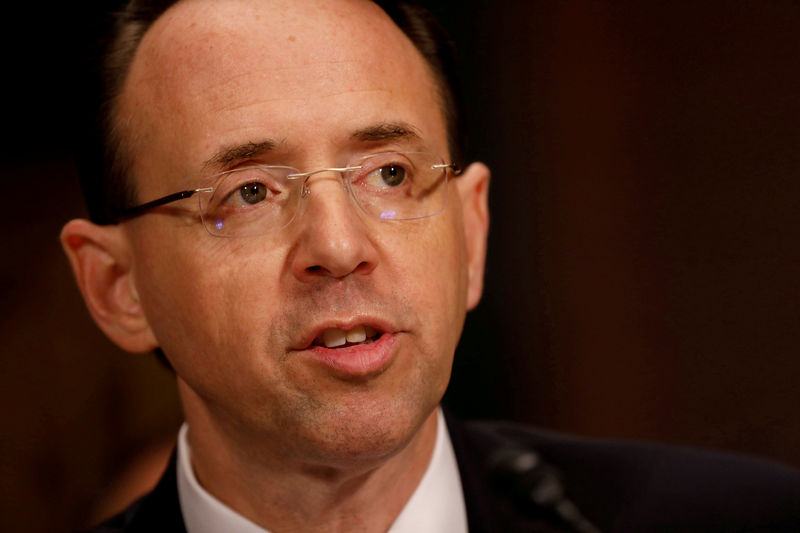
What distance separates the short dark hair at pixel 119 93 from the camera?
191 centimetres

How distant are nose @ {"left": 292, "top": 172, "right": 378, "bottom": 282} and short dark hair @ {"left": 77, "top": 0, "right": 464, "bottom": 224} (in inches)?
15.8

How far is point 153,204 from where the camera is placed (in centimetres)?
182

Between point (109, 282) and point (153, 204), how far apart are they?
0.94 ft

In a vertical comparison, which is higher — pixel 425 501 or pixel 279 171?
pixel 279 171

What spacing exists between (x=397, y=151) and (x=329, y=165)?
0.52ft

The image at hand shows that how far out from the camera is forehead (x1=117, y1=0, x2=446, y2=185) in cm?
170

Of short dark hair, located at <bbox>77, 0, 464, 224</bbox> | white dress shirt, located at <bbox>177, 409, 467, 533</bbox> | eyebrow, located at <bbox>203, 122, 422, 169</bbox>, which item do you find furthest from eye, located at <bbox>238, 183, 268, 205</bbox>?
white dress shirt, located at <bbox>177, 409, 467, 533</bbox>

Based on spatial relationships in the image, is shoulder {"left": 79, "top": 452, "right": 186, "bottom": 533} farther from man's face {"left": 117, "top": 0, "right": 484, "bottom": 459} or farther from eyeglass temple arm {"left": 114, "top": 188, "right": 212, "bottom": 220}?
eyeglass temple arm {"left": 114, "top": 188, "right": 212, "bottom": 220}

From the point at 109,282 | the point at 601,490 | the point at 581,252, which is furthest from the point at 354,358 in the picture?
the point at 581,252

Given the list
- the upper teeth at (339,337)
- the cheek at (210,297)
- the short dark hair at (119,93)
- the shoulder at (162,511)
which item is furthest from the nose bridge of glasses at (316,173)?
the shoulder at (162,511)

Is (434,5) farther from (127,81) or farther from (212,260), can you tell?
(212,260)

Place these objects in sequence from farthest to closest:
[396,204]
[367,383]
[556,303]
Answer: [556,303] → [396,204] → [367,383]

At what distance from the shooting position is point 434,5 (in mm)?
2908

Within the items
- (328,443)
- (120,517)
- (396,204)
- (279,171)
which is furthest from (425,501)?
(120,517)
